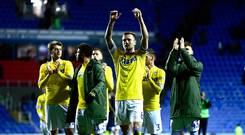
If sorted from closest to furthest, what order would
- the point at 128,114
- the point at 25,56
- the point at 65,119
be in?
the point at 128,114 < the point at 65,119 < the point at 25,56

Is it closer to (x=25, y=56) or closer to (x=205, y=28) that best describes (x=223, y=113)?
(x=205, y=28)

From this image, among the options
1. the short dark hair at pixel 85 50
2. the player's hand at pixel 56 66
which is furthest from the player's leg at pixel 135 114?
the player's hand at pixel 56 66

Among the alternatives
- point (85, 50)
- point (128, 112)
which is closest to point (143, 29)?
point (85, 50)

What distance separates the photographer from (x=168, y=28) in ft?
94.7

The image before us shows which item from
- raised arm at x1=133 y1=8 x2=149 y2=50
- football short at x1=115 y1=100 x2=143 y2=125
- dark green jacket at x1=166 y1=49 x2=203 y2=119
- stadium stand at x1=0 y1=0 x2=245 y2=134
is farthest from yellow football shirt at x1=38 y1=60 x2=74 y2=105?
stadium stand at x1=0 y1=0 x2=245 y2=134

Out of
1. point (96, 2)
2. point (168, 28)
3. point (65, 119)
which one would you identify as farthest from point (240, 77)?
point (65, 119)

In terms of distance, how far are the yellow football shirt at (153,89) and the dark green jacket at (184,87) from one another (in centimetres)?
143

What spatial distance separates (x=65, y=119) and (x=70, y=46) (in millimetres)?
18170

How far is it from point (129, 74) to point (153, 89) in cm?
182

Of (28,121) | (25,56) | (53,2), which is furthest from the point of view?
(25,56)

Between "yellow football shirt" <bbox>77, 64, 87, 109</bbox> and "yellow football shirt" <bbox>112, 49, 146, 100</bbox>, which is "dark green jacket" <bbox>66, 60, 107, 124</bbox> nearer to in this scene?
"yellow football shirt" <bbox>77, 64, 87, 109</bbox>

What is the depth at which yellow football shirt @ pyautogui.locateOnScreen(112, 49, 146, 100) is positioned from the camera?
939 centimetres

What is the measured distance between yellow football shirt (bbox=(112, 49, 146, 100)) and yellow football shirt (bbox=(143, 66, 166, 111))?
1580 millimetres

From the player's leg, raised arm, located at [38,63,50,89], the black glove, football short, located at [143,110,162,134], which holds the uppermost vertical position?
raised arm, located at [38,63,50,89]
